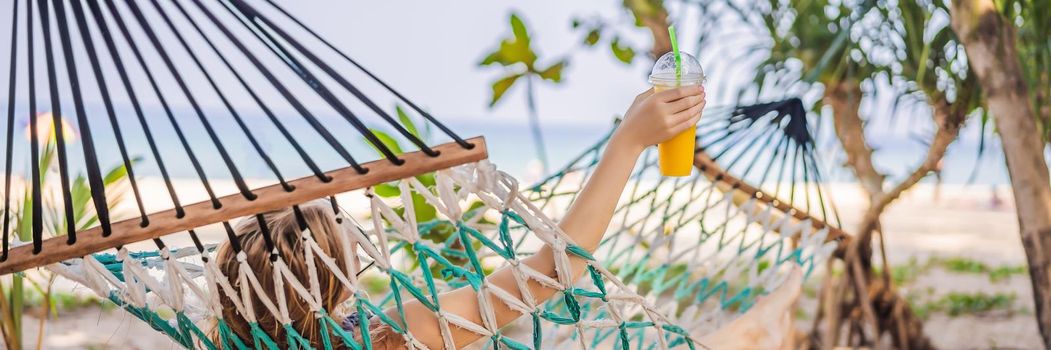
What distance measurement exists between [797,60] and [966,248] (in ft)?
12.2

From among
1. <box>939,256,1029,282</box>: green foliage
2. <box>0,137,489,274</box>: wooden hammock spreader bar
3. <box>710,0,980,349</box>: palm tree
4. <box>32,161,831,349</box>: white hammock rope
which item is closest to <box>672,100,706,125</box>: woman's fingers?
<box>32,161,831,349</box>: white hammock rope

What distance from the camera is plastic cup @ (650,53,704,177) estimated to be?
1.10 meters

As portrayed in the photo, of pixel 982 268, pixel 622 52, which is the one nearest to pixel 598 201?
pixel 622 52

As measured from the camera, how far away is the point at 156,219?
3.24ft

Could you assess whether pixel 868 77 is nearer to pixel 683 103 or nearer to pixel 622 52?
pixel 622 52

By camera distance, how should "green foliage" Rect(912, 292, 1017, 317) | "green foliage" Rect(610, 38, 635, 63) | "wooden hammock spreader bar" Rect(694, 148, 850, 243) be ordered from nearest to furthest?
"wooden hammock spreader bar" Rect(694, 148, 850, 243), "green foliage" Rect(610, 38, 635, 63), "green foliage" Rect(912, 292, 1017, 317)

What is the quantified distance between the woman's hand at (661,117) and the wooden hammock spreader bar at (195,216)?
0.26m

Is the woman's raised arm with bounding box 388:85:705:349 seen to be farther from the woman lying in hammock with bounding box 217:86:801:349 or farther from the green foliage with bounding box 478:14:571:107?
the green foliage with bounding box 478:14:571:107

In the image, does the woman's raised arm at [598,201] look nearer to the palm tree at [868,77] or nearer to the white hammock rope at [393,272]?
the white hammock rope at [393,272]

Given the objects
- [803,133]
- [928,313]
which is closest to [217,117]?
[928,313]

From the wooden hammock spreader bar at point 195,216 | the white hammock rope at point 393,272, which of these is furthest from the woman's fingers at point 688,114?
the wooden hammock spreader bar at point 195,216

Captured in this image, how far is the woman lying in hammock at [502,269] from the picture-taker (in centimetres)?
107

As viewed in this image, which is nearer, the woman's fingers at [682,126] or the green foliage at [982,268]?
the woman's fingers at [682,126]

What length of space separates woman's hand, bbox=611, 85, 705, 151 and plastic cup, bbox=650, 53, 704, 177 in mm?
27
